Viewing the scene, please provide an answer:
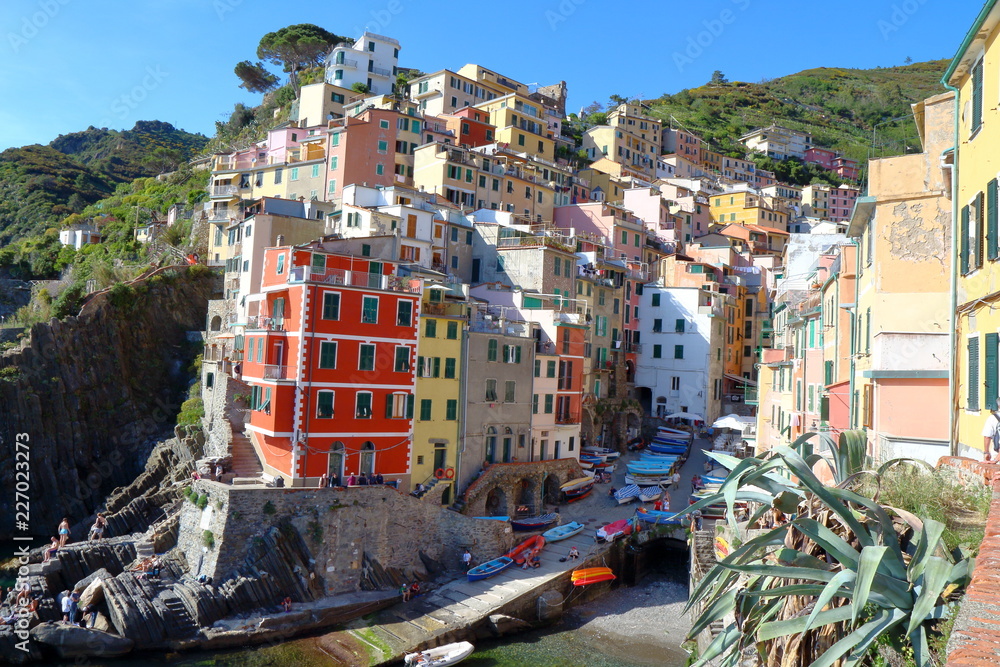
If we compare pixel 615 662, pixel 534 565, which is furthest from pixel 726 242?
pixel 615 662

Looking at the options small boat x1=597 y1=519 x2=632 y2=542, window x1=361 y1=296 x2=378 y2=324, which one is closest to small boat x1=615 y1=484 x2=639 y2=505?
small boat x1=597 y1=519 x2=632 y2=542

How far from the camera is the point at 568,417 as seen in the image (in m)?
46.8

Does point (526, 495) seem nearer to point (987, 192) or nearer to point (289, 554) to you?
point (289, 554)

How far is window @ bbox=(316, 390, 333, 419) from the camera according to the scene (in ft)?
112

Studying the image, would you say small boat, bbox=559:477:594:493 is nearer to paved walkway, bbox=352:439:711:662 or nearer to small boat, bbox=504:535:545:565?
paved walkway, bbox=352:439:711:662

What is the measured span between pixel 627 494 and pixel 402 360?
1680cm

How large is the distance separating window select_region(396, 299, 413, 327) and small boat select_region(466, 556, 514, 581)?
1224 cm

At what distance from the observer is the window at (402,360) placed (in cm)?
3669

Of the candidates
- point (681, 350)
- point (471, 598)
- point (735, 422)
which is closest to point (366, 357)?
point (471, 598)

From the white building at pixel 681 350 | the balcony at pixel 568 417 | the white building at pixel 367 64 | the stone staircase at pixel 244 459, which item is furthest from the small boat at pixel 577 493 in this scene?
the white building at pixel 367 64

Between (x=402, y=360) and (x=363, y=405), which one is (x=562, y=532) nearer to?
(x=402, y=360)

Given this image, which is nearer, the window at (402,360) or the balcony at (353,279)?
the balcony at (353,279)

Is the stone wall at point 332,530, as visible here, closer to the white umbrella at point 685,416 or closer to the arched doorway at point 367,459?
the arched doorway at point 367,459

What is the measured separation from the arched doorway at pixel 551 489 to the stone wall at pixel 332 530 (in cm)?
993
